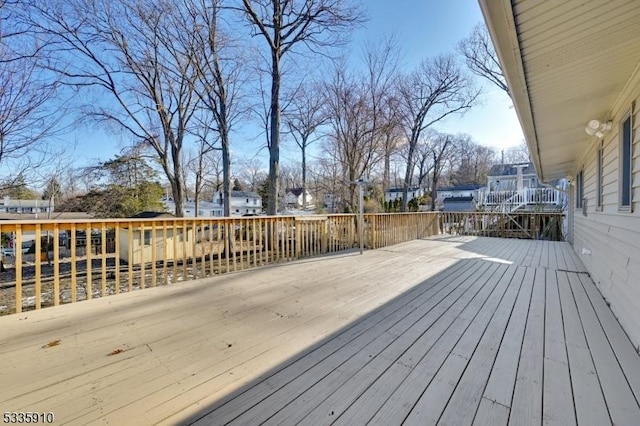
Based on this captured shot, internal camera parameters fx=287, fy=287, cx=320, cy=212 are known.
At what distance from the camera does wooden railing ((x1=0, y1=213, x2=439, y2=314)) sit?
118 inches

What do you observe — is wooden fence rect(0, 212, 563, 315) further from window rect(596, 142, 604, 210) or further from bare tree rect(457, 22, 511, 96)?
bare tree rect(457, 22, 511, 96)

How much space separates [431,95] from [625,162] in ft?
48.1

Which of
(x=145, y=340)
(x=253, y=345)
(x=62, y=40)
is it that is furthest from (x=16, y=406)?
(x=62, y=40)

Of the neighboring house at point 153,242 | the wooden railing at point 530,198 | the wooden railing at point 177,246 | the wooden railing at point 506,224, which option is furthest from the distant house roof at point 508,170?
the neighboring house at point 153,242

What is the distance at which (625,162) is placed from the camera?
286cm

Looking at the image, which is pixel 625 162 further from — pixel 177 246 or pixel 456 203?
pixel 456 203

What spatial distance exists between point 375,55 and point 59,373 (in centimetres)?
1419

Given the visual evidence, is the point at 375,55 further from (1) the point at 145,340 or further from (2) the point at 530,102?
(1) the point at 145,340

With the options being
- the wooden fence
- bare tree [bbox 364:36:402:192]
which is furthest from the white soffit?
bare tree [bbox 364:36:402:192]

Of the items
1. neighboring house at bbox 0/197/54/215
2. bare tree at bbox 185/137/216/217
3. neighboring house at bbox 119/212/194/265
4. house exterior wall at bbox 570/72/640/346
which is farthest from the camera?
neighboring house at bbox 0/197/54/215

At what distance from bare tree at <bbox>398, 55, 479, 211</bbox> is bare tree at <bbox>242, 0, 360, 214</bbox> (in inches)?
296

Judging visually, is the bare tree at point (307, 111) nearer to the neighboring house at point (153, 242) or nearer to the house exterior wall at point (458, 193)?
the neighboring house at point (153, 242)

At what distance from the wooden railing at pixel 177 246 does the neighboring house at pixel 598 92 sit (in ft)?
12.5

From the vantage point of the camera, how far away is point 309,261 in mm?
5602
